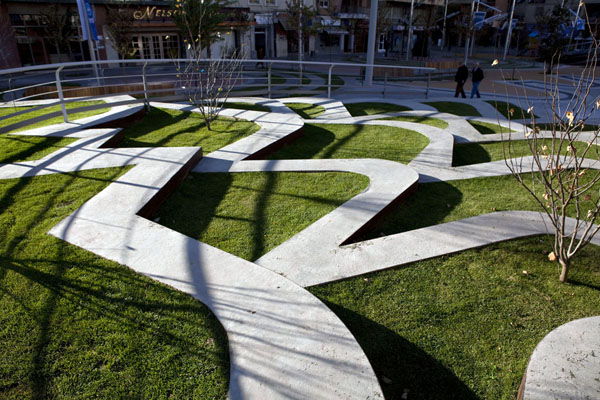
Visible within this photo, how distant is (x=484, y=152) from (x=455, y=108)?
5.32 m

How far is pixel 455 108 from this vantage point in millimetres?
13578

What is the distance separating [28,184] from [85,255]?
2408mm

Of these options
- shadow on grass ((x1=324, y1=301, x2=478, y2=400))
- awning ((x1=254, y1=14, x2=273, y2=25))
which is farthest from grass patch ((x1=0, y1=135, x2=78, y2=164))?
awning ((x1=254, y1=14, x2=273, y2=25))

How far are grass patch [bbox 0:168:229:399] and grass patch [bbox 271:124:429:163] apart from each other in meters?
4.58

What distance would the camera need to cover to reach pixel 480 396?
3033mm

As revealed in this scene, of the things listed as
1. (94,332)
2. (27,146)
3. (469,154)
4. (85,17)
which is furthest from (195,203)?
(85,17)

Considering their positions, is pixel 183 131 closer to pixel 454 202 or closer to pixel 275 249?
pixel 275 249

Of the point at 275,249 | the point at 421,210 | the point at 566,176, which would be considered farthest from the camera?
the point at 421,210

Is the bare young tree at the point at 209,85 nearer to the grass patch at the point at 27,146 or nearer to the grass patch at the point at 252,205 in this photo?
the grass patch at the point at 27,146

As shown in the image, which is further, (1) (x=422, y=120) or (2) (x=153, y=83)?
(2) (x=153, y=83)

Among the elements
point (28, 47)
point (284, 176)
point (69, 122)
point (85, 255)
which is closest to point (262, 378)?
point (85, 255)

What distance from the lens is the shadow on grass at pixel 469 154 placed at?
27.1 ft

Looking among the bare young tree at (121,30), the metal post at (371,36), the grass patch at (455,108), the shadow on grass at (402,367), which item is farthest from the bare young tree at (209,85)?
the bare young tree at (121,30)

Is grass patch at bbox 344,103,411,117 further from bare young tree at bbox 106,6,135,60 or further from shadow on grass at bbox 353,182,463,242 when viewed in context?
bare young tree at bbox 106,6,135,60
